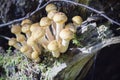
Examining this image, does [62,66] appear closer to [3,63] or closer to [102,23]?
[102,23]

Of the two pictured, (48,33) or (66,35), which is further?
(48,33)

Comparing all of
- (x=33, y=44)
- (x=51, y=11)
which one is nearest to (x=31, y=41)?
(x=33, y=44)

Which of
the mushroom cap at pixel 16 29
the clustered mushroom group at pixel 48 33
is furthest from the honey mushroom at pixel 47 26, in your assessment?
the mushroom cap at pixel 16 29

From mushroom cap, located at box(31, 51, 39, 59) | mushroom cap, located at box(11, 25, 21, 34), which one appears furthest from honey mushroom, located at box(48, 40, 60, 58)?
mushroom cap, located at box(11, 25, 21, 34)

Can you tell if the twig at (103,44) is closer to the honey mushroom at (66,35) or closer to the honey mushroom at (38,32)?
the honey mushroom at (66,35)

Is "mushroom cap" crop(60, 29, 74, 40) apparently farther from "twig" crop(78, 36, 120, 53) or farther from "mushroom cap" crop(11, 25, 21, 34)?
"mushroom cap" crop(11, 25, 21, 34)

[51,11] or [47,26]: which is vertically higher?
[51,11]

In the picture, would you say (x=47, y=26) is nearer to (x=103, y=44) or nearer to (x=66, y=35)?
(x=66, y=35)

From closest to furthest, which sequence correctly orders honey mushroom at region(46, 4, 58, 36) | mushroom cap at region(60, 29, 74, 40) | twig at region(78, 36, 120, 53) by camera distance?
mushroom cap at region(60, 29, 74, 40)
honey mushroom at region(46, 4, 58, 36)
twig at region(78, 36, 120, 53)
